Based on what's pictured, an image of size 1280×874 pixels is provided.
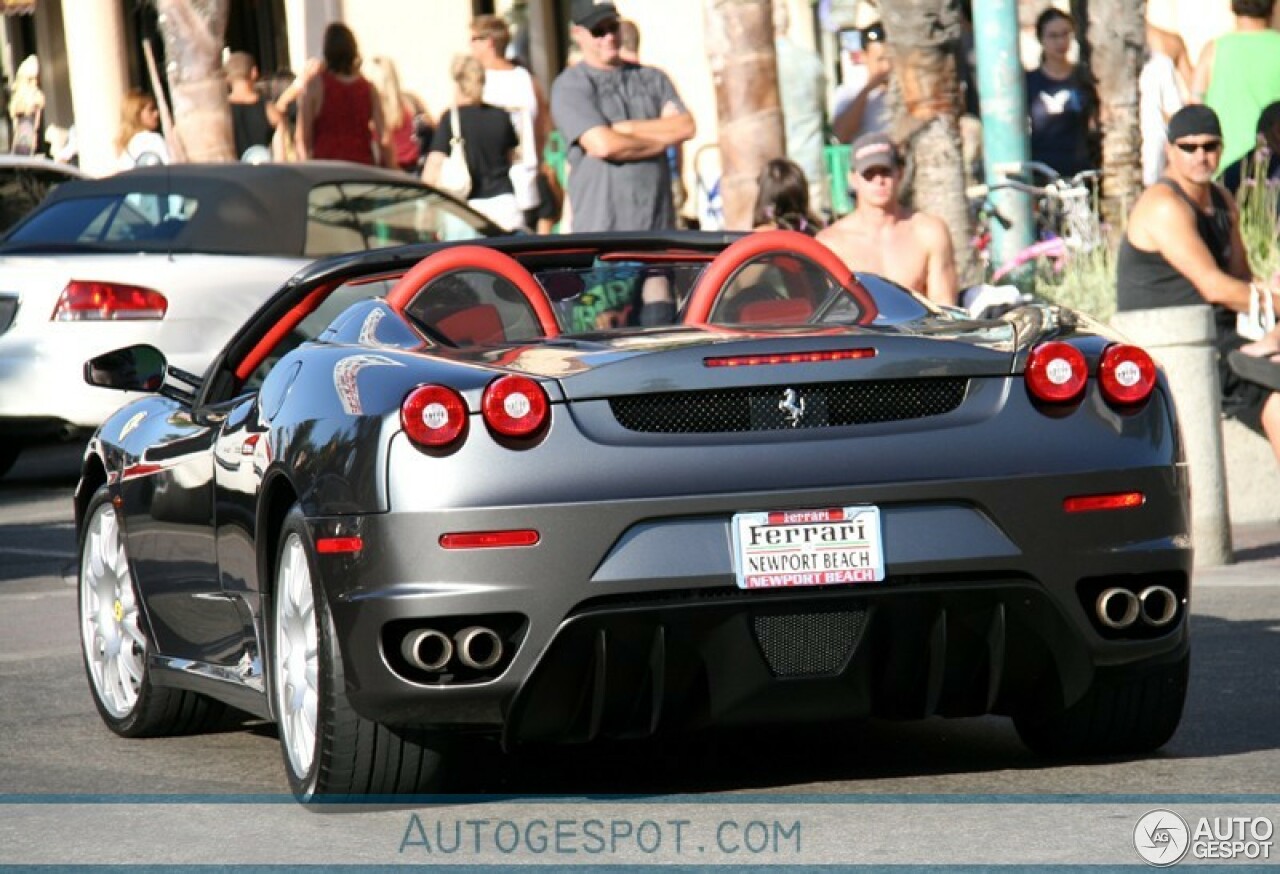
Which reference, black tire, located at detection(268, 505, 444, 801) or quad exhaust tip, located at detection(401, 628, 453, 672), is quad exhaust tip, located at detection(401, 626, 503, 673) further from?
black tire, located at detection(268, 505, 444, 801)

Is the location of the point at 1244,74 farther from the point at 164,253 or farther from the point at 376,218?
the point at 164,253

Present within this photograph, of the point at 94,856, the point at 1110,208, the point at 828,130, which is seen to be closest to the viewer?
the point at 94,856

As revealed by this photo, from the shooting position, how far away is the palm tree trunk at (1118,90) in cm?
2064

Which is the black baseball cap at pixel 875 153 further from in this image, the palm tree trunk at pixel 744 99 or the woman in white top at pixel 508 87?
the woman in white top at pixel 508 87

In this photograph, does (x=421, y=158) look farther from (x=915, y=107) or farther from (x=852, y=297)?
(x=852, y=297)

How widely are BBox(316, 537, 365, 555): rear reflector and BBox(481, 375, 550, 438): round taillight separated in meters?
0.36

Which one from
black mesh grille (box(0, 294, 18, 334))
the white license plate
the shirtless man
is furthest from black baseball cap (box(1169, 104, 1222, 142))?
the white license plate

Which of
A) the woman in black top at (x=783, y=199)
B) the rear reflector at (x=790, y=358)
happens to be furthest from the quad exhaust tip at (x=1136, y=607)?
the woman in black top at (x=783, y=199)

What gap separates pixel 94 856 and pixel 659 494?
131 centimetres

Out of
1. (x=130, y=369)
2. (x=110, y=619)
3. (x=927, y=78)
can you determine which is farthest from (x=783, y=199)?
(x=130, y=369)

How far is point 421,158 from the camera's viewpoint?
23.8m

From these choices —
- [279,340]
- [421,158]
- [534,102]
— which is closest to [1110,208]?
[534,102]

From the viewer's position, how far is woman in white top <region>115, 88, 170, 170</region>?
808 inches

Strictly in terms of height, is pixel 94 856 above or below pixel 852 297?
below
